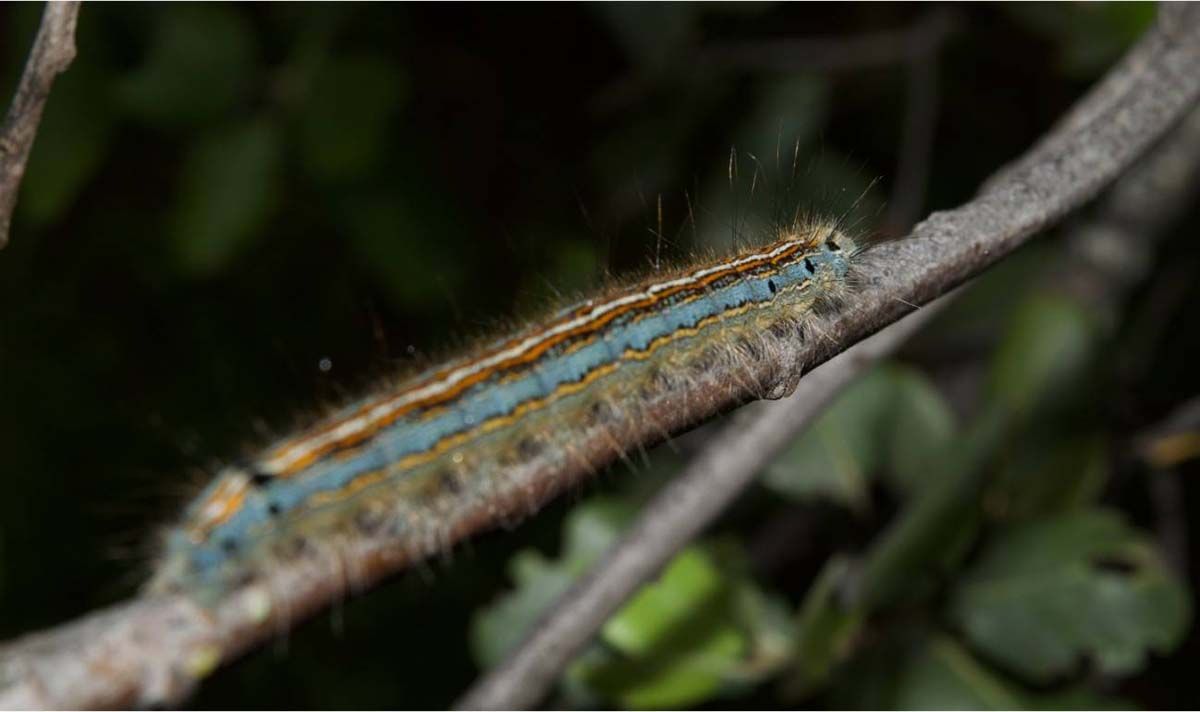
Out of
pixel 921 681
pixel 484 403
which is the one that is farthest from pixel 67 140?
pixel 921 681

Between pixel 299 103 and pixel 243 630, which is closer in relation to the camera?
pixel 243 630

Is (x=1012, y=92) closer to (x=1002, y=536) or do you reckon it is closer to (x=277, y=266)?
(x=1002, y=536)

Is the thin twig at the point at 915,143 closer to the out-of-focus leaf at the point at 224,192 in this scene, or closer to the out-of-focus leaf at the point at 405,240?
the out-of-focus leaf at the point at 405,240

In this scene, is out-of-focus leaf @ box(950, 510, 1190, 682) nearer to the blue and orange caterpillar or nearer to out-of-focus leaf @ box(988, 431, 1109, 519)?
out-of-focus leaf @ box(988, 431, 1109, 519)

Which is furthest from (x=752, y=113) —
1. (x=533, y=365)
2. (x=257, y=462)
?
Result: (x=257, y=462)

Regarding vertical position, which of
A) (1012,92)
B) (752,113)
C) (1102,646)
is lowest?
(1102,646)

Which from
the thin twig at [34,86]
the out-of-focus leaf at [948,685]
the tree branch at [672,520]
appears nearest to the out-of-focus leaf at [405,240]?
the tree branch at [672,520]

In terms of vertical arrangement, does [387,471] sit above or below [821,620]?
above

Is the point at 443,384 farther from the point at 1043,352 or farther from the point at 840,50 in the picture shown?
the point at 840,50
